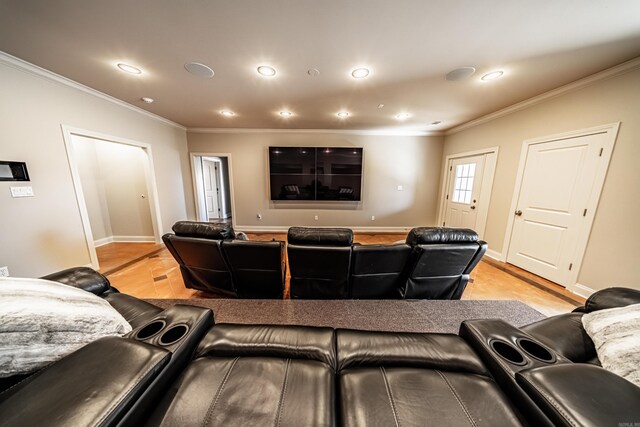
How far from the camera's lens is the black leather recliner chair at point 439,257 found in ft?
6.04

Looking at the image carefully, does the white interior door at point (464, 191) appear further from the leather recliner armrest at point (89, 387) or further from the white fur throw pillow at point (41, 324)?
the white fur throw pillow at point (41, 324)

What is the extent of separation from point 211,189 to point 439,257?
6332mm

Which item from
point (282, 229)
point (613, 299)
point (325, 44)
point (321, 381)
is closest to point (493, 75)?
point (325, 44)

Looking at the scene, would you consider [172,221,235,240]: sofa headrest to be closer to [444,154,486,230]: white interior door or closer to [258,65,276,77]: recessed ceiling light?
[258,65,276,77]: recessed ceiling light

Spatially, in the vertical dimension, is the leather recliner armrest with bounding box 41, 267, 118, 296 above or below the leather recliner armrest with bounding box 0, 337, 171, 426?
below

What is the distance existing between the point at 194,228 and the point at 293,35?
196 cm

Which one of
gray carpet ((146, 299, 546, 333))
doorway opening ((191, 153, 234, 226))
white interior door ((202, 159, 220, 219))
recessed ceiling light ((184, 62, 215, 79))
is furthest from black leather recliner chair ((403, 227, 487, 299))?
white interior door ((202, 159, 220, 219))

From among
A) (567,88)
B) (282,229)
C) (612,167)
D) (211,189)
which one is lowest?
(282,229)

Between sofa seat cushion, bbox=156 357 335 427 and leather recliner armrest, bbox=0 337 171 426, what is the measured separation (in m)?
0.13

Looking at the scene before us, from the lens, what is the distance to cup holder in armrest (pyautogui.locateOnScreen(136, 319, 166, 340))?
35.7 inches

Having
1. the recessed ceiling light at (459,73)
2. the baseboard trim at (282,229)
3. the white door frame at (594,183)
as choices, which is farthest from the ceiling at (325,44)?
the baseboard trim at (282,229)

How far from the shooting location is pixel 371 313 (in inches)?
78.8

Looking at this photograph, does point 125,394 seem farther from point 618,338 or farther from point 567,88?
point 567,88

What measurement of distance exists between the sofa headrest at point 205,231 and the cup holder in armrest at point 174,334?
3.35 feet
